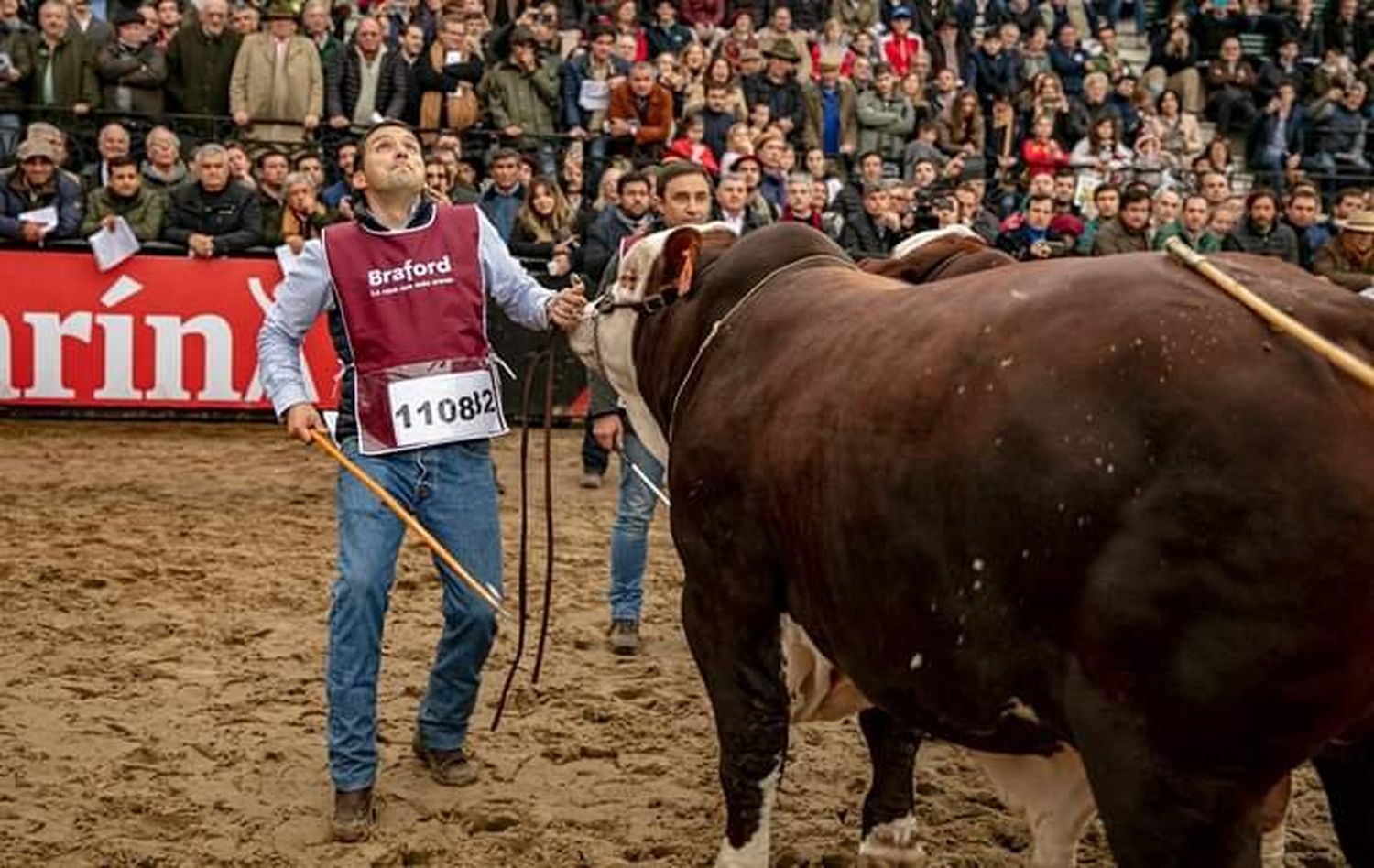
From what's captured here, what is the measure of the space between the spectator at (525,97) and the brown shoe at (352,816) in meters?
9.36

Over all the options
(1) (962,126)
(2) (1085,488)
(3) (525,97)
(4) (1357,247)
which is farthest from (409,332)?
(1) (962,126)

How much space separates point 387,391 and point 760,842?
1.68 meters

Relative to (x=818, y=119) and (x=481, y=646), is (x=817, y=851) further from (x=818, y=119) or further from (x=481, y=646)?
(x=818, y=119)

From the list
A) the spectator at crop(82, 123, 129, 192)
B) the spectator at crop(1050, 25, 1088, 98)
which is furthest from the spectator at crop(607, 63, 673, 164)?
the spectator at crop(1050, 25, 1088, 98)

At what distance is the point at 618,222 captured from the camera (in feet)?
35.0

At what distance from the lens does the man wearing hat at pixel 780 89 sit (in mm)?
15398

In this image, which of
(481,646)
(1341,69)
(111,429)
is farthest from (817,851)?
(1341,69)

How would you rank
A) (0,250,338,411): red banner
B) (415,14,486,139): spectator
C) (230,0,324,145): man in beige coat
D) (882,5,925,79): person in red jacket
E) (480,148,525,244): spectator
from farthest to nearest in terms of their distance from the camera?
(882,5,925,79): person in red jacket → (415,14,486,139): spectator → (230,0,324,145): man in beige coat → (480,148,525,244): spectator → (0,250,338,411): red banner

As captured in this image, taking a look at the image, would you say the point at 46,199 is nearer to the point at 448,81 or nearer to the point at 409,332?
the point at 448,81

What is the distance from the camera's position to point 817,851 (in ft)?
15.9

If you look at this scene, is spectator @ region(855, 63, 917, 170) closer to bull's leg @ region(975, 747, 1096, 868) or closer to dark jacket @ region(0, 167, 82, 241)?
dark jacket @ region(0, 167, 82, 241)

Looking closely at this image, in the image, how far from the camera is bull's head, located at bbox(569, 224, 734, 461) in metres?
4.56

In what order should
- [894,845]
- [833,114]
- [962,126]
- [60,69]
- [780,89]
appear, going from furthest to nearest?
[962,126], [833,114], [780,89], [60,69], [894,845]

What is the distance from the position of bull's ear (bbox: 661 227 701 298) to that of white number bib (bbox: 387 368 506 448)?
729 mm
